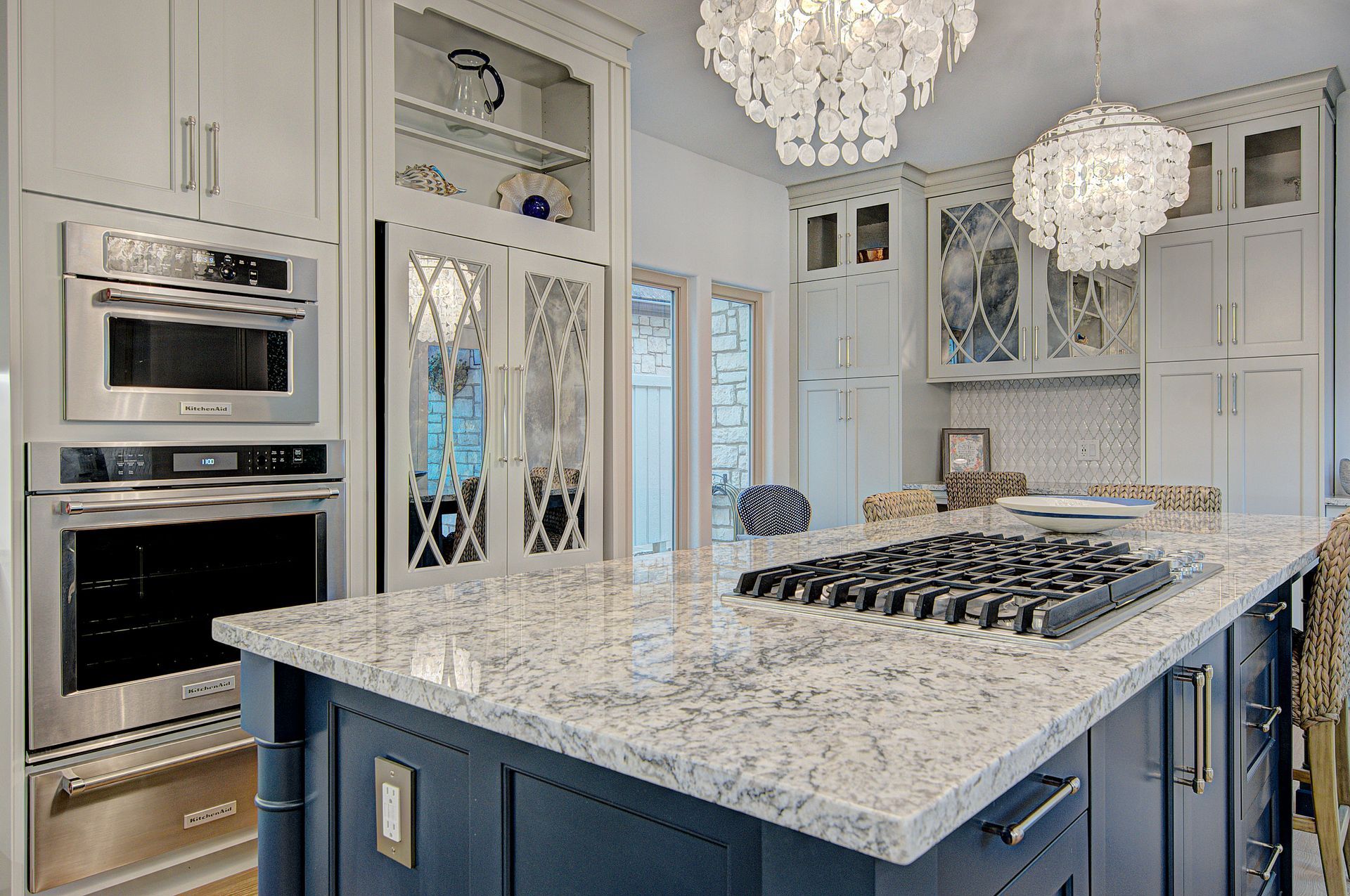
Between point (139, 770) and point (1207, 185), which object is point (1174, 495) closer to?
point (1207, 185)

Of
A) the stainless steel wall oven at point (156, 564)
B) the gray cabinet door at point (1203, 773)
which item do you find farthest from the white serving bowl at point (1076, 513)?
the stainless steel wall oven at point (156, 564)

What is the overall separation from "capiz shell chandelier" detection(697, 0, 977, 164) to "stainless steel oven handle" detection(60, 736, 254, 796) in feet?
6.80

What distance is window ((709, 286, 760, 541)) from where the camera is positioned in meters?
5.10

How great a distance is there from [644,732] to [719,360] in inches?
178

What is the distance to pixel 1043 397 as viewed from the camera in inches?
204

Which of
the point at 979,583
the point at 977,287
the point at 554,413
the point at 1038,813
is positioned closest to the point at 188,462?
the point at 554,413

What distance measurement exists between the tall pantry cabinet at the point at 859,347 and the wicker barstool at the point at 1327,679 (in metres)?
3.09

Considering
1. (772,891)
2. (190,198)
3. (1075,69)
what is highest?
(1075,69)

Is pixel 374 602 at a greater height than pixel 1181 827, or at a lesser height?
greater

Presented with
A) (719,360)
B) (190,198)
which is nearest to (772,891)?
(190,198)

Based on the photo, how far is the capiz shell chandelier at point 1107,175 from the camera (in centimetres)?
282

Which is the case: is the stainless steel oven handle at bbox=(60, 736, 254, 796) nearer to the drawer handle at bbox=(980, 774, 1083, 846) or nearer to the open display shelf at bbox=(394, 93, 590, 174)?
the open display shelf at bbox=(394, 93, 590, 174)

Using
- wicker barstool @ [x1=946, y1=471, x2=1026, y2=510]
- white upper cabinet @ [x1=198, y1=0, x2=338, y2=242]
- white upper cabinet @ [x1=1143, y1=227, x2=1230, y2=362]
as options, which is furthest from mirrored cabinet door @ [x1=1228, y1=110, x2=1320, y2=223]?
white upper cabinet @ [x1=198, y1=0, x2=338, y2=242]

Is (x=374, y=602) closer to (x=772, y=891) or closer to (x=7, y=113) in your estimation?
(x=772, y=891)
